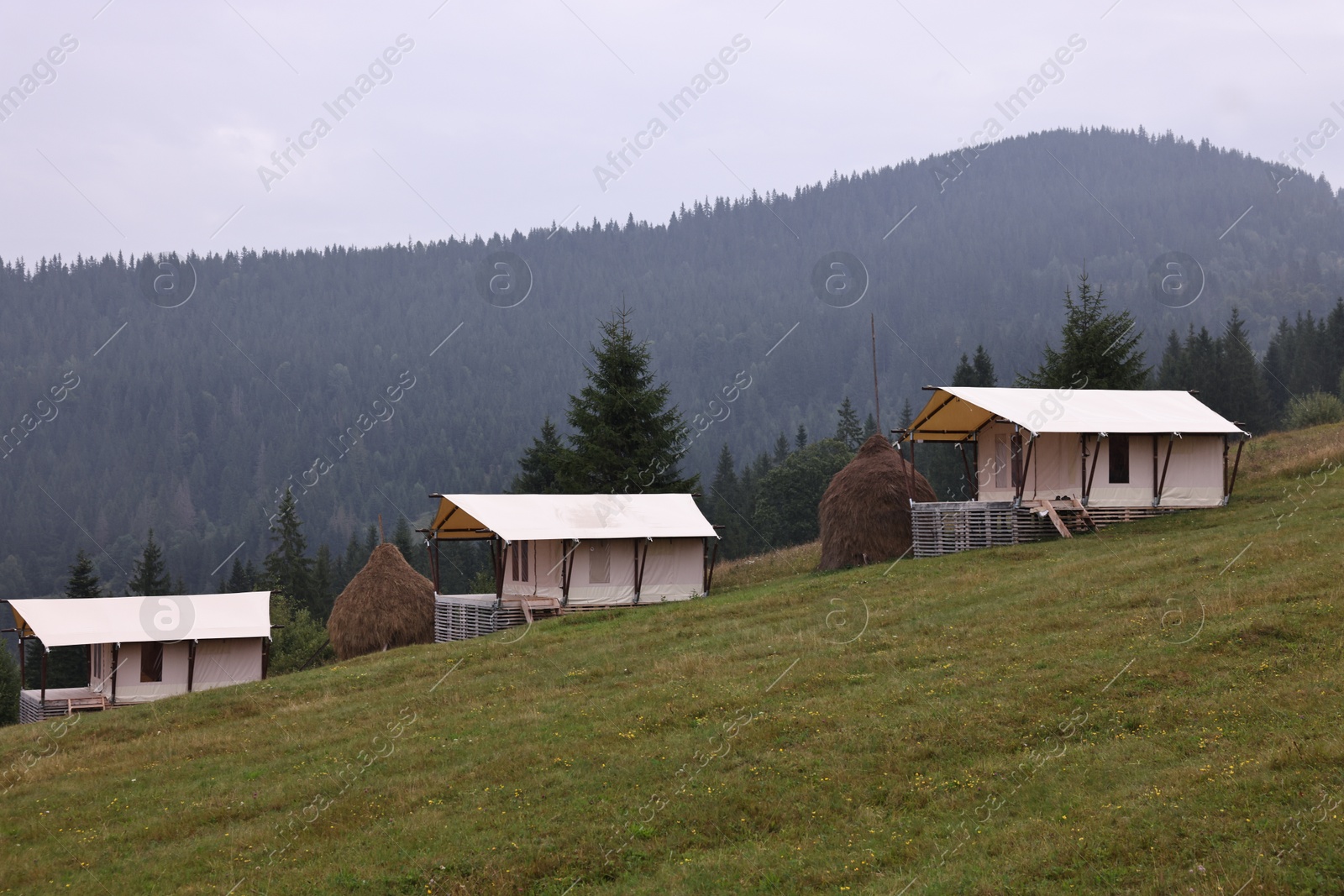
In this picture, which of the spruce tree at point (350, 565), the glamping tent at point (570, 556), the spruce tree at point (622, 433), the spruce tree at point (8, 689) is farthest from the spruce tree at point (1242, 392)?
the spruce tree at point (8, 689)

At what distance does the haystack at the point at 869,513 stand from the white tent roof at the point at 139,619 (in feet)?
71.7

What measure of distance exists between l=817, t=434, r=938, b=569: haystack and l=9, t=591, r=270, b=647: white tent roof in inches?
860

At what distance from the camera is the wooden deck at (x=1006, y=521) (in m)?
34.6

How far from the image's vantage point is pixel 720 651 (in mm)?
23469

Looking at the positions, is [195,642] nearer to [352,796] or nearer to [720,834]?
[352,796]

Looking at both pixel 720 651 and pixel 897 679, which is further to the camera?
pixel 720 651

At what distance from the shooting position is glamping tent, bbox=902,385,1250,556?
34.9 m

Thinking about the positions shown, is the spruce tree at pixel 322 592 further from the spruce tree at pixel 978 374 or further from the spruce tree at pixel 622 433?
the spruce tree at pixel 978 374

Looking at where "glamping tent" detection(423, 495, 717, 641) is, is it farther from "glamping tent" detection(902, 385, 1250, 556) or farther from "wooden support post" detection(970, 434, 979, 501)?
"wooden support post" detection(970, 434, 979, 501)

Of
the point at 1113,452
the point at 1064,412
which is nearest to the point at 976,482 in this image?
the point at 1064,412

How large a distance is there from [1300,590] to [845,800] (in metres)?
11.0

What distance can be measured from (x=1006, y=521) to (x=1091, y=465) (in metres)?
3.53

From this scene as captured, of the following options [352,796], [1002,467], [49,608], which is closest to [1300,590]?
[352,796]

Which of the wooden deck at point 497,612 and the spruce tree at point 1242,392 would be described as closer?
the wooden deck at point 497,612
